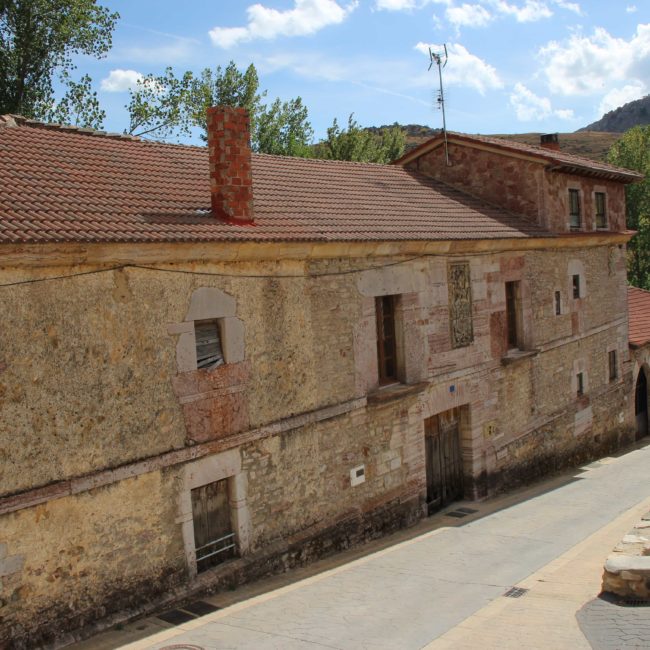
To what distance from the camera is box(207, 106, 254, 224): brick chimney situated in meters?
10.0

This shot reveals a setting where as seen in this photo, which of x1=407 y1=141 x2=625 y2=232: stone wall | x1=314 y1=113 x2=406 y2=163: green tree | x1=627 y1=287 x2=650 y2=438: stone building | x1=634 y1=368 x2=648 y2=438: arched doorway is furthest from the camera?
x1=314 y1=113 x2=406 y2=163: green tree

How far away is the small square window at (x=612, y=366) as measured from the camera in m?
20.7

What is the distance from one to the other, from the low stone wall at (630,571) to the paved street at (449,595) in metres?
0.31

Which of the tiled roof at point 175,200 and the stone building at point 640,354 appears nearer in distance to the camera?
the tiled roof at point 175,200

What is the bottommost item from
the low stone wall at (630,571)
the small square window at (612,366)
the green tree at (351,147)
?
the low stone wall at (630,571)

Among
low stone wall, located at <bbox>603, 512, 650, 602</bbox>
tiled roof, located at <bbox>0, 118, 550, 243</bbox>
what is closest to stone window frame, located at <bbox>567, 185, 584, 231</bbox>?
tiled roof, located at <bbox>0, 118, 550, 243</bbox>

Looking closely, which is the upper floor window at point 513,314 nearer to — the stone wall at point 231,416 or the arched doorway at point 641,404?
the stone wall at point 231,416

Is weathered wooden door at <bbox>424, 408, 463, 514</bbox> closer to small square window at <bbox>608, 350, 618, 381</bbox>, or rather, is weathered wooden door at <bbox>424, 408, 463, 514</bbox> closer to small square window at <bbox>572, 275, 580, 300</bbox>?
small square window at <bbox>572, 275, 580, 300</bbox>

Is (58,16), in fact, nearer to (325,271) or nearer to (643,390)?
(325,271)

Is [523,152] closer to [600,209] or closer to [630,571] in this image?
[600,209]

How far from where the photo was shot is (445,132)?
58.4 feet

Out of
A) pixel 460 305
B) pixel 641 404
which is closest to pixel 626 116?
pixel 641 404

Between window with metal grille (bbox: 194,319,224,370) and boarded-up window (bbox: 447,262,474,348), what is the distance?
5513 mm

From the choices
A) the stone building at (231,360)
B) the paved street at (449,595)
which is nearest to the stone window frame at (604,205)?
the stone building at (231,360)
